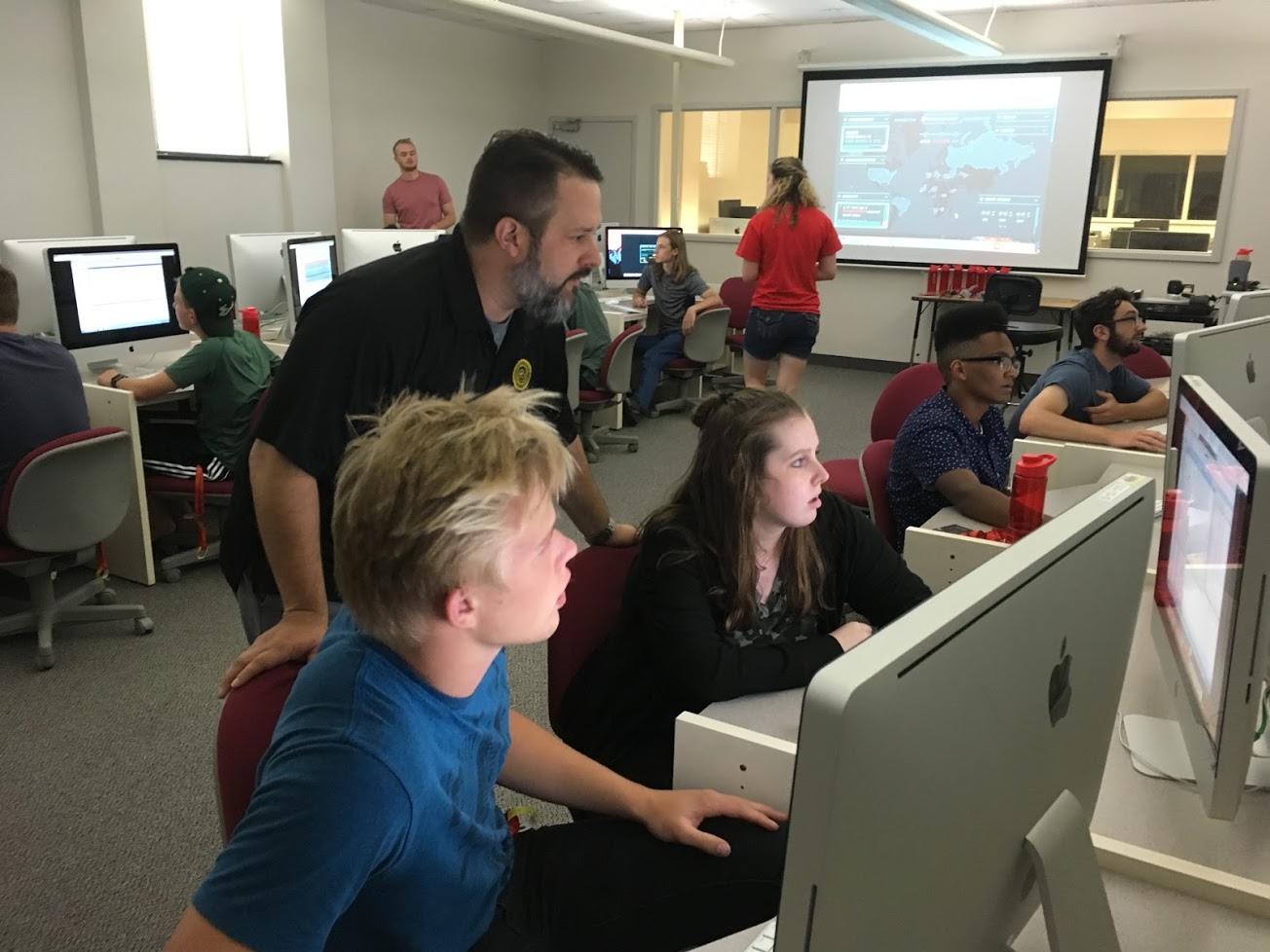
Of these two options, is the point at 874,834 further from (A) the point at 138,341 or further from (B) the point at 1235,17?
(B) the point at 1235,17

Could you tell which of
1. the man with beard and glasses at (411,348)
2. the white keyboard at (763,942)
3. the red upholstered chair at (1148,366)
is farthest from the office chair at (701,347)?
the white keyboard at (763,942)

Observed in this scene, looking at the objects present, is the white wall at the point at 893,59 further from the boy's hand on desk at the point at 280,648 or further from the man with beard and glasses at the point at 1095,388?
the boy's hand on desk at the point at 280,648

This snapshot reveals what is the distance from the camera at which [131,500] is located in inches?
128

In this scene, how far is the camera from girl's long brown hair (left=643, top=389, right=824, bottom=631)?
1.56m

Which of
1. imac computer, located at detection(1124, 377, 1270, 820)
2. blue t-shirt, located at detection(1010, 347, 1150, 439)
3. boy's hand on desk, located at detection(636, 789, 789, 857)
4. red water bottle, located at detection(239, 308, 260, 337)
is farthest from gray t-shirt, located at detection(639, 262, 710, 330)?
boy's hand on desk, located at detection(636, 789, 789, 857)

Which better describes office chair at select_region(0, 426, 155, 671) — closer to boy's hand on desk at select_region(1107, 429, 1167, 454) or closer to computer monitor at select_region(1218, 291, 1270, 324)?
boy's hand on desk at select_region(1107, 429, 1167, 454)

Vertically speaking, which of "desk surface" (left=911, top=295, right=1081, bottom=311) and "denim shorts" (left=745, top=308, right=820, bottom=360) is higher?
"desk surface" (left=911, top=295, right=1081, bottom=311)

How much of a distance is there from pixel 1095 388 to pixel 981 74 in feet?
16.4

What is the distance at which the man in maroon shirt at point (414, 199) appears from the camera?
23.9 ft

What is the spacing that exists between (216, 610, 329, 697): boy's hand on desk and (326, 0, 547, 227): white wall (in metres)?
6.79

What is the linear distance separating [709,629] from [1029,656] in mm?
874

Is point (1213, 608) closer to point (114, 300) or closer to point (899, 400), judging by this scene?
point (899, 400)

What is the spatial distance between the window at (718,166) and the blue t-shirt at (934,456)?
21.2ft

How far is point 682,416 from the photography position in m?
6.29
